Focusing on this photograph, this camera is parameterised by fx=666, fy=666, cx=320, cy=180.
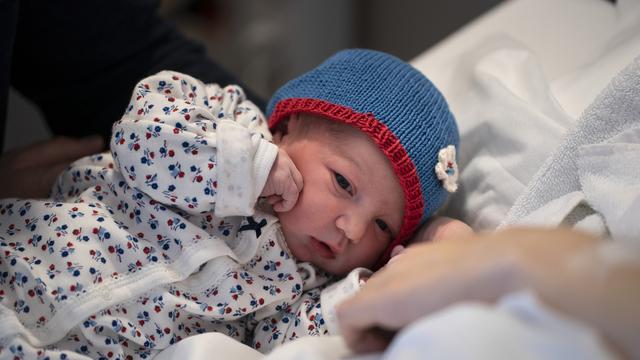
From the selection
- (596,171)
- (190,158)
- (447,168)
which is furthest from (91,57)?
(596,171)

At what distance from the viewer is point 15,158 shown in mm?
1136

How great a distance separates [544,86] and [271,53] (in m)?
1.37

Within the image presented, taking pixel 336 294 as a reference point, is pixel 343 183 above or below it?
above

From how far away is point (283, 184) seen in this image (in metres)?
0.90

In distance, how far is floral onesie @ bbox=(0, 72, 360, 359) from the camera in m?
0.83

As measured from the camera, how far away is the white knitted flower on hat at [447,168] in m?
0.96

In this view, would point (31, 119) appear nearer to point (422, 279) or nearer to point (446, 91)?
point (446, 91)

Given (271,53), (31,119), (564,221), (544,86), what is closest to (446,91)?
(544,86)

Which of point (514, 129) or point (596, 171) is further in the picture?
point (514, 129)

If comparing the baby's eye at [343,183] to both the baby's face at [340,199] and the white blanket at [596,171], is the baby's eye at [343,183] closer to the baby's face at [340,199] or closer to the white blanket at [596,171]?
the baby's face at [340,199]

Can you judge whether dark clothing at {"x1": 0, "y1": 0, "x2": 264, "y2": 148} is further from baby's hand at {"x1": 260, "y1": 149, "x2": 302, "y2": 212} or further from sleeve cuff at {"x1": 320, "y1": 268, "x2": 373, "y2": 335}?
sleeve cuff at {"x1": 320, "y1": 268, "x2": 373, "y2": 335}

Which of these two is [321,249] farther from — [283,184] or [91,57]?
[91,57]

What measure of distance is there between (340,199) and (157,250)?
0.26 meters

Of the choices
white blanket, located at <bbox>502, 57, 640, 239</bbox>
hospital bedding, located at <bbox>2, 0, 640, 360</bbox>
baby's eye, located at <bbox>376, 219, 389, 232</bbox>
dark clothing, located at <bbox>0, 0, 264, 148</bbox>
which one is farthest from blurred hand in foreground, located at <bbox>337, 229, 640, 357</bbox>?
dark clothing, located at <bbox>0, 0, 264, 148</bbox>
